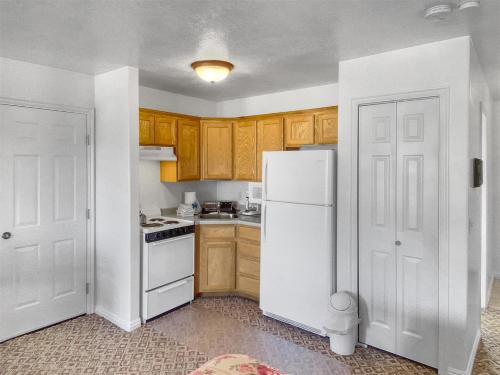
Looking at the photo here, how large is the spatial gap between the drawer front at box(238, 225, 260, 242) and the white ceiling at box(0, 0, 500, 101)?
A: 1.72 m

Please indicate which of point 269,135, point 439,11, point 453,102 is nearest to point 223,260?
point 269,135

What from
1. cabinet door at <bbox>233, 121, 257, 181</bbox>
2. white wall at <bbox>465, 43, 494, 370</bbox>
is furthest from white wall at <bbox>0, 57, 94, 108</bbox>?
white wall at <bbox>465, 43, 494, 370</bbox>

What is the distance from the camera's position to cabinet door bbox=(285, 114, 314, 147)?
3.95 m

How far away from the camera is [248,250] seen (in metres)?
4.04

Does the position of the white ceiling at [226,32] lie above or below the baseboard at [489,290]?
above

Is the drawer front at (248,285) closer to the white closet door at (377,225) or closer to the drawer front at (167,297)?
the drawer front at (167,297)

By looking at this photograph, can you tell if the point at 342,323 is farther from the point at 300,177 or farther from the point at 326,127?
the point at 326,127

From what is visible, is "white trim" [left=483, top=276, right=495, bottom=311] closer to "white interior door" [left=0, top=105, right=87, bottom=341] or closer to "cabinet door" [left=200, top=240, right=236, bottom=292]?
"cabinet door" [left=200, top=240, right=236, bottom=292]

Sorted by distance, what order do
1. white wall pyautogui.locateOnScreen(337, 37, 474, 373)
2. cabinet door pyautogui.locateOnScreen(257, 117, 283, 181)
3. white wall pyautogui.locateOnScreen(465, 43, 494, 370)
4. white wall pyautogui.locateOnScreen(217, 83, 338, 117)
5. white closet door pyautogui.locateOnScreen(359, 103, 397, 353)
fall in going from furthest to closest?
1. cabinet door pyautogui.locateOnScreen(257, 117, 283, 181)
2. white wall pyautogui.locateOnScreen(217, 83, 338, 117)
3. white closet door pyautogui.locateOnScreen(359, 103, 397, 353)
4. white wall pyautogui.locateOnScreen(465, 43, 494, 370)
5. white wall pyautogui.locateOnScreen(337, 37, 474, 373)

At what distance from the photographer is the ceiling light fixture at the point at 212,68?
3.04 m

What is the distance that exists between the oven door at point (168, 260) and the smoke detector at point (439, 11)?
116 inches

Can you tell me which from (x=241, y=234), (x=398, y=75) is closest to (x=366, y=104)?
(x=398, y=75)

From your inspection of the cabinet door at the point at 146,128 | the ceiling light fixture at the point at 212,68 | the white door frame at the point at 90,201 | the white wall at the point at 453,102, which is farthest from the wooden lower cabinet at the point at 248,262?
the white wall at the point at 453,102

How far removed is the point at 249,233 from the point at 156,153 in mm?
1384
